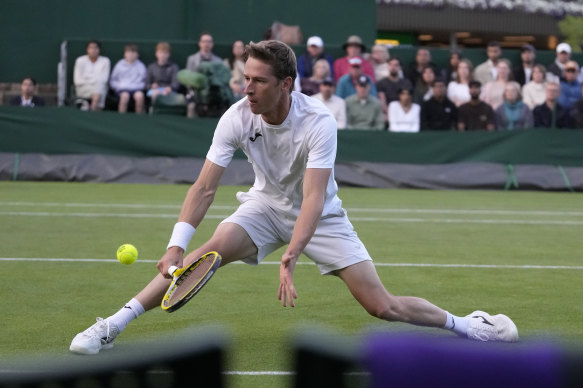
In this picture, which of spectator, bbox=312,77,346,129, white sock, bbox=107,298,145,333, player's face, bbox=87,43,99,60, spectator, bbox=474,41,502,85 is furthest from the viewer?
spectator, bbox=474,41,502,85

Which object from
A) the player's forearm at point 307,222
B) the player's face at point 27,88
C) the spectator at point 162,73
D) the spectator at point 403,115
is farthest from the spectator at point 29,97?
the player's forearm at point 307,222

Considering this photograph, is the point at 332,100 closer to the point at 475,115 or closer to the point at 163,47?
the point at 475,115

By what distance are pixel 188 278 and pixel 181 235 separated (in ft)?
0.89

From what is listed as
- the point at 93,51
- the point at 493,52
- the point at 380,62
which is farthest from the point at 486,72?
the point at 93,51

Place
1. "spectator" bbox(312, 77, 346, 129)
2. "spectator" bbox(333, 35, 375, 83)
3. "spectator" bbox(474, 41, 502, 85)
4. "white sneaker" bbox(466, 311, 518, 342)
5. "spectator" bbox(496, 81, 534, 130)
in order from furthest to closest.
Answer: "spectator" bbox(474, 41, 502, 85) < "spectator" bbox(333, 35, 375, 83) < "spectator" bbox(496, 81, 534, 130) < "spectator" bbox(312, 77, 346, 129) < "white sneaker" bbox(466, 311, 518, 342)

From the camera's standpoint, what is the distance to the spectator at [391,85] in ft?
56.7

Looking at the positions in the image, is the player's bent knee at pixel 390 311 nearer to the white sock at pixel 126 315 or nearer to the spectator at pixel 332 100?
the white sock at pixel 126 315

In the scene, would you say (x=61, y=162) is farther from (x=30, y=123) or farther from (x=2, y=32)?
(x=2, y=32)

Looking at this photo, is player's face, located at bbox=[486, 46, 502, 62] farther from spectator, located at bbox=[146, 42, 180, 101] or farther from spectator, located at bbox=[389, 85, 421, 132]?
spectator, located at bbox=[146, 42, 180, 101]

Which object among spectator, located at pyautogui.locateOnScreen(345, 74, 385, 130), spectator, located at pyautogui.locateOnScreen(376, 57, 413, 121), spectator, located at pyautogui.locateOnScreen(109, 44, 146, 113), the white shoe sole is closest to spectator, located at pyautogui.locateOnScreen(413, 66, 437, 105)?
spectator, located at pyautogui.locateOnScreen(376, 57, 413, 121)

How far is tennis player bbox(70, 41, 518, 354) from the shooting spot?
188 inches

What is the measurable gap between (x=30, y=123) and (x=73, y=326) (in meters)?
10.7

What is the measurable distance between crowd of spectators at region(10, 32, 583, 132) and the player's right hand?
1161 centimetres

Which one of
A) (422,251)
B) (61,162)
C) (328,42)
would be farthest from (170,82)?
(422,251)
